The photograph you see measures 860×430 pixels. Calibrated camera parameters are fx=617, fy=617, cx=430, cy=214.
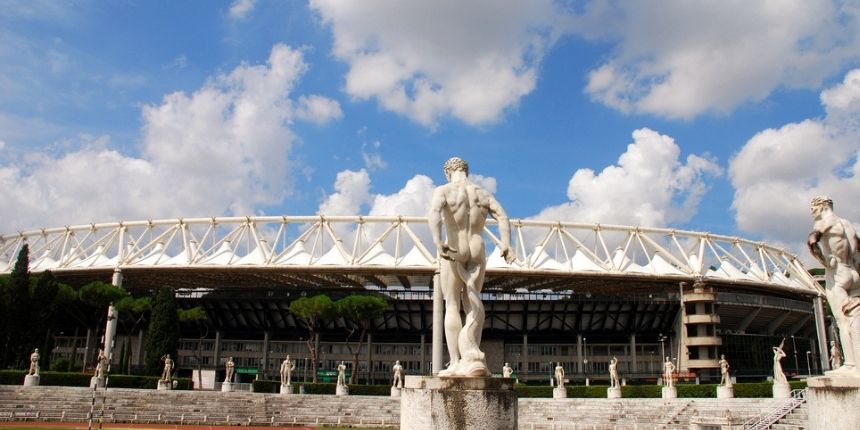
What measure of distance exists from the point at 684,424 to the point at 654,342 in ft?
158

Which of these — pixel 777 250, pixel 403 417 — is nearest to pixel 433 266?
pixel 777 250

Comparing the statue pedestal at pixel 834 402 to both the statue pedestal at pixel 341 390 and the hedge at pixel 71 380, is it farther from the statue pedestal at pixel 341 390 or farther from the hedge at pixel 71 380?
the hedge at pixel 71 380

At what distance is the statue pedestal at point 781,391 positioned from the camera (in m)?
31.4

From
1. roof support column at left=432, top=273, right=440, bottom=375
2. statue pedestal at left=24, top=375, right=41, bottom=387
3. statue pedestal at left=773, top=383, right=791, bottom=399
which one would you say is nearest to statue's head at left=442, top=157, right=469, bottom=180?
statue pedestal at left=773, top=383, right=791, bottom=399

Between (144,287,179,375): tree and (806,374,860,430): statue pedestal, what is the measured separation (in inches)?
1908

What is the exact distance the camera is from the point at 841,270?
30.3 ft

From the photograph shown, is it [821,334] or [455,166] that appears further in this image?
[821,334]

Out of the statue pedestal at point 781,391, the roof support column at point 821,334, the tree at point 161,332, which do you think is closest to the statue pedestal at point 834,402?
the statue pedestal at point 781,391

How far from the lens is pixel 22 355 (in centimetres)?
4456

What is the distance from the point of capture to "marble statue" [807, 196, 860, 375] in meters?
8.97

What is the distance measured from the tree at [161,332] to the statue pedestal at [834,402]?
48459 mm

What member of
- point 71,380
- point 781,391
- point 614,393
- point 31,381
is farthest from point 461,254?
point 71,380

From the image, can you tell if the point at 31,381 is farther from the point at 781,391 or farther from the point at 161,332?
the point at 781,391

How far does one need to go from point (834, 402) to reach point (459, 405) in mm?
5335
